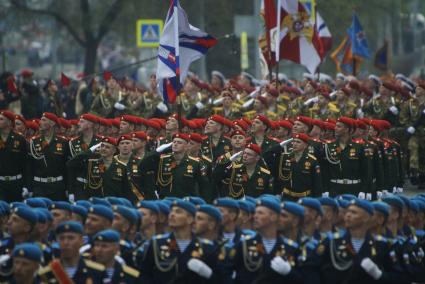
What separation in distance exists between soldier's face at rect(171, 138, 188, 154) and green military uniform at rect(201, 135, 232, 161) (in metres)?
1.78

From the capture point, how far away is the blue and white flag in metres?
21.0

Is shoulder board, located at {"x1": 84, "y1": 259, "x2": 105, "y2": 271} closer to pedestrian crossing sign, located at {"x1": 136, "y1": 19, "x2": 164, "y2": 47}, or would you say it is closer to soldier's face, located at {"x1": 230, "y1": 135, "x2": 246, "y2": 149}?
soldier's face, located at {"x1": 230, "y1": 135, "x2": 246, "y2": 149}

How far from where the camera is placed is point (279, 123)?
21891 mm

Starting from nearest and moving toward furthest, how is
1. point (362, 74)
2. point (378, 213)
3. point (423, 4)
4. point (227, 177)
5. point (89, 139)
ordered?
point (378, 213) → point (227, 177) → point (89, 139) → point (362, 74) → point (423, 4)

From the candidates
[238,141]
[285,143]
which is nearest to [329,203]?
[238,141]

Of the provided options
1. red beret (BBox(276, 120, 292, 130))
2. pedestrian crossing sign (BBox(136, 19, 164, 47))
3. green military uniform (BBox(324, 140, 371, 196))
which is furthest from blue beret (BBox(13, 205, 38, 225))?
pedestrian crossing sign (BBox(136, 19, 164, 47))

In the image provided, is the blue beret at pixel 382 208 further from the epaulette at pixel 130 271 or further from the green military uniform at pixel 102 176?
the green military uniform at pixel 102 176

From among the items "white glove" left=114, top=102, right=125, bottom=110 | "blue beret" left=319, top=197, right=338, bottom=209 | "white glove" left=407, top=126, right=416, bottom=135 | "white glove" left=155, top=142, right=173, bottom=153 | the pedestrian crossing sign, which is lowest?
"white glove" left=407, top=126, right=416, bottom=135

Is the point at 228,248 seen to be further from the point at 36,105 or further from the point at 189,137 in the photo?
the point at 36,105

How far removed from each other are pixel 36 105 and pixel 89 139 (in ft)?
35.6

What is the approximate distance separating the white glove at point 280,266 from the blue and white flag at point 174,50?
308 inches

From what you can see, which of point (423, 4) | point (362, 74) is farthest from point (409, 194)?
point (423, 4)

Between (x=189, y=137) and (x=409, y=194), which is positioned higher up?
(x=189, y=137)

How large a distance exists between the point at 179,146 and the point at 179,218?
554 centimetres
